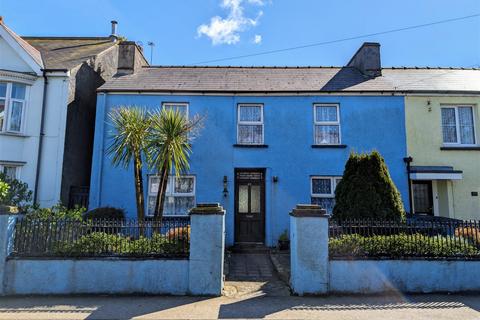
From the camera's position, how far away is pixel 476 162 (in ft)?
39.3

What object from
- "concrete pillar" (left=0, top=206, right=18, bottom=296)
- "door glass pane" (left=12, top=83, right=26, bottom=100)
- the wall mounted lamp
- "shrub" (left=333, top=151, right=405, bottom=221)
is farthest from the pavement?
"door glass pane" (left=12, top=83, right=26, bottom=100)

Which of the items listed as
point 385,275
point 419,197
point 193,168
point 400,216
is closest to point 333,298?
point 385,275

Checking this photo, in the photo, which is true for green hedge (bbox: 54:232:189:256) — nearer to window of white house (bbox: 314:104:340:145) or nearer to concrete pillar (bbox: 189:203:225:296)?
concrete pillar (bbox: 189:203:225:296)

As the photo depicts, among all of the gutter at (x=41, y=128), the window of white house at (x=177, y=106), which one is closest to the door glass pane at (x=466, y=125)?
the window of white house at (x=177, y=106)

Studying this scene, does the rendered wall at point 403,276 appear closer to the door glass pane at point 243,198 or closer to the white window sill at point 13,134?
the door glass pane at point 243,198

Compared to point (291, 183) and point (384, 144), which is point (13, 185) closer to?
point (291, 183)

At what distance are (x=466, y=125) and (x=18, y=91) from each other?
16.8m

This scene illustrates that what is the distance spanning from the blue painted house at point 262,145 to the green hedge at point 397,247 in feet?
16.0

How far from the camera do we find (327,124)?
40.4ft

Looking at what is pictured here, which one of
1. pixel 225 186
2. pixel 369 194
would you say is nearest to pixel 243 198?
pixel 225 186

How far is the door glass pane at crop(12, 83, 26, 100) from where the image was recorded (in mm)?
11574

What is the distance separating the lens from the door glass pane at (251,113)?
40.7ft

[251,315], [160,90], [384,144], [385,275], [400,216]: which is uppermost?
[160,90]

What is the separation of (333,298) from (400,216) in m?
3.27
